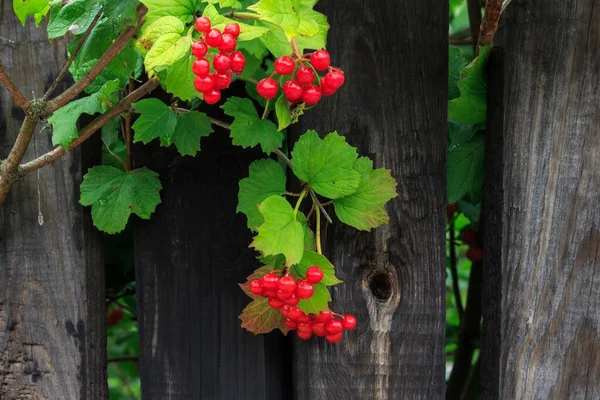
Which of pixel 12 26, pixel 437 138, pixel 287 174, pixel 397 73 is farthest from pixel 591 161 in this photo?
pixel 12 26

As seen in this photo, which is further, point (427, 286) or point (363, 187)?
point (427, 286)

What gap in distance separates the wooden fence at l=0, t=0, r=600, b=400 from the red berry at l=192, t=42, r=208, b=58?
1.15ft

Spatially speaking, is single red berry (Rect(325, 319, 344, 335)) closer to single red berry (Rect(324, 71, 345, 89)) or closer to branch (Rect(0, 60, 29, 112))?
single red berry (Rect(324, 71, 345, 89))

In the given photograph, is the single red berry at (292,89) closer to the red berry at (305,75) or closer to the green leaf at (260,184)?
the red berry at (305,75)

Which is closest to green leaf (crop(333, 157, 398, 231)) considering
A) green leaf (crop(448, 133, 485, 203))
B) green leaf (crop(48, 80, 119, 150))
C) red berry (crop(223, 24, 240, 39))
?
green leaf (crop(448, 133, 485, 203))

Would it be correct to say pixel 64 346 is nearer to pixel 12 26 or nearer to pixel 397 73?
pixel 12 26

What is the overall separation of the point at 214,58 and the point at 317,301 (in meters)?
0.46

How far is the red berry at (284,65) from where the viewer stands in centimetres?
118

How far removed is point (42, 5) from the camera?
1.32m

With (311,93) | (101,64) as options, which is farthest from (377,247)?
(101,64)

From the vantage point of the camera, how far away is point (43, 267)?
158 centimetres

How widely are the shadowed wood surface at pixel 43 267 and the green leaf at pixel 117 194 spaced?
0.23 ft

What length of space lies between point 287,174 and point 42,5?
1.81 feet

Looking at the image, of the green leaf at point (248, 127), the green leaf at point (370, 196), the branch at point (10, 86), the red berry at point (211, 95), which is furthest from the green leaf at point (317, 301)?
the branch at point (10, 86)
